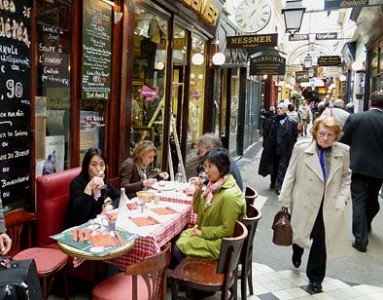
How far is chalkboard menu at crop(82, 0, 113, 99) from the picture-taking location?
15.4 feet

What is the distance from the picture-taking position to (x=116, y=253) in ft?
9.12

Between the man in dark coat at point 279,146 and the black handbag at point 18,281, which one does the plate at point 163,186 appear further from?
the man in dark coat at point 279,146

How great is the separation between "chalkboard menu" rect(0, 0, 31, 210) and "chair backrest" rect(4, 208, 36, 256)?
78mm

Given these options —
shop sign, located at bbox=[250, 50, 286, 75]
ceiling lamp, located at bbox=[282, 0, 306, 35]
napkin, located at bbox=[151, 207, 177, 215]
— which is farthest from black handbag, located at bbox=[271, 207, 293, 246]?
shop sign, located at bbox=[250, 50, 286, 75]

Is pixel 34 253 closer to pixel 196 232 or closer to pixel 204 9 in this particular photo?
pixel 196 232

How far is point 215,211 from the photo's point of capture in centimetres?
342

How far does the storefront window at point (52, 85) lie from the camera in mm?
4133

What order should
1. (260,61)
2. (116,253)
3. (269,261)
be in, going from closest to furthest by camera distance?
(116,253) → (269,261) → (260,61)

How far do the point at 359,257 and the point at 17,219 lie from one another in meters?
4.07

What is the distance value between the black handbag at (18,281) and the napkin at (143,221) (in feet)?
3.73

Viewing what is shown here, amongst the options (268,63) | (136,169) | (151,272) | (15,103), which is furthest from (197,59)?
(151,272)

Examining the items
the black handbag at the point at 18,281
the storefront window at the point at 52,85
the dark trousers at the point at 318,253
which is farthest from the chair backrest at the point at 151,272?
the storefront window at the point at 52,85

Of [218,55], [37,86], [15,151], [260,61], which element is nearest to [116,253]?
[15,151]

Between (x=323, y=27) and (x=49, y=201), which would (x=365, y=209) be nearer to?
(x=49, y=201)
